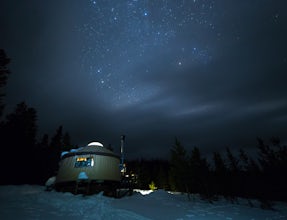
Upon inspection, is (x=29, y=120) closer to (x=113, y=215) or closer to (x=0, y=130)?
(x=0, y=130)

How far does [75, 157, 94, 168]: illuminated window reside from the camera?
18044 mm

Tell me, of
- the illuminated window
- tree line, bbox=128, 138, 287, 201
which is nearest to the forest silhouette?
tree line, bbox=128, 138, 287, 201

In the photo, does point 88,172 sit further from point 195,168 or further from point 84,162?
point 195,168

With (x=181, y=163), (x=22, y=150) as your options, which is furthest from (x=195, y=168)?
(x=22, y=150)

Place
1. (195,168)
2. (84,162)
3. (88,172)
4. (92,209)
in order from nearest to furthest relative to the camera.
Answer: (92,209) < (88,172) < (84,162) < (195,168)

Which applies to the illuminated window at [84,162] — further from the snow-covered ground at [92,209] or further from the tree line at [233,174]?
the tree line at [233,174]

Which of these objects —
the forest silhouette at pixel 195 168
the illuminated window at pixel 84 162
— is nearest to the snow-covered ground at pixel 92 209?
the illuminated window at pixel 84 162

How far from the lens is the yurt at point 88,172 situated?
17734mm

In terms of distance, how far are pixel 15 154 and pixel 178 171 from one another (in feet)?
87.1

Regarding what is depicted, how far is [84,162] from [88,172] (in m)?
1.15

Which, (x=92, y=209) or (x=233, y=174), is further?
(x=233, y=174)

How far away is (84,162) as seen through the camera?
1819cm

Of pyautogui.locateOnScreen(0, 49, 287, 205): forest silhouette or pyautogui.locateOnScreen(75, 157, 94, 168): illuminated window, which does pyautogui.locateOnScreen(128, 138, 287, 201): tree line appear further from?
pyautogui.locateOnScreen(75, 157, 94, 168): illuminated window

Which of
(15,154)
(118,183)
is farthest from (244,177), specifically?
(15,154)
